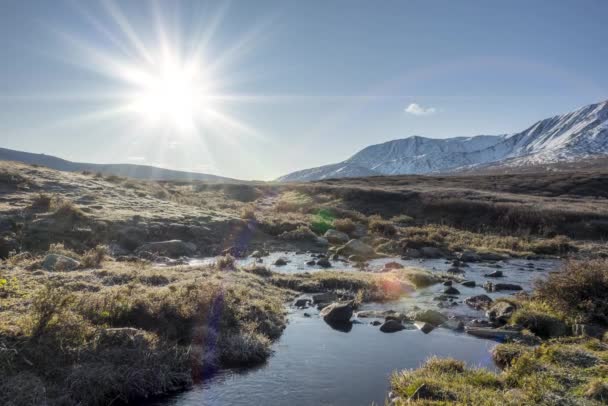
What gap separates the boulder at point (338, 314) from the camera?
706 inches

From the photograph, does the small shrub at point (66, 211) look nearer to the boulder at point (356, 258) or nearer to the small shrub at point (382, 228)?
the boulder at point (356, 258)

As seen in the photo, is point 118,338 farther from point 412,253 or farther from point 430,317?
point 412,253

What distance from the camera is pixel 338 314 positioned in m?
18.0

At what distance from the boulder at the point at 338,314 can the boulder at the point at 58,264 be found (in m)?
12.1

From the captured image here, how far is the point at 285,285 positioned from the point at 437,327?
9055mm

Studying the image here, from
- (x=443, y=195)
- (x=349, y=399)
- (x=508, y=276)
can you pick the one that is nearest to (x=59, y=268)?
(x=349, y=399)

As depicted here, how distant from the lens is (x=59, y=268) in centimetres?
1972

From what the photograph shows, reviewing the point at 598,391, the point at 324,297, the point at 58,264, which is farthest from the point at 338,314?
the point at 58,264

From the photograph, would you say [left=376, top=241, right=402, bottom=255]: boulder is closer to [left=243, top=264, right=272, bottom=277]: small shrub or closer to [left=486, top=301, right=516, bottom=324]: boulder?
[left=243, top=264, right=272, bottom=277]: small shrub

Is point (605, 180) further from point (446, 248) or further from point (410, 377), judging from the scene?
point (410, 377)

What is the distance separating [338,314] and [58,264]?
13.0m

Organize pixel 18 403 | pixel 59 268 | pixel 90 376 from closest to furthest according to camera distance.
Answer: pixel 18 403 → pixel 90 376 → pixel 59 268

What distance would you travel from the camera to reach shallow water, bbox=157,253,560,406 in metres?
11.3

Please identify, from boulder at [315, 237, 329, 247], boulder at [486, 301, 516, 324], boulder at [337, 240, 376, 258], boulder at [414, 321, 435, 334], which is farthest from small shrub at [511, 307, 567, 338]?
boulder at [315, 237, 329, 247]
